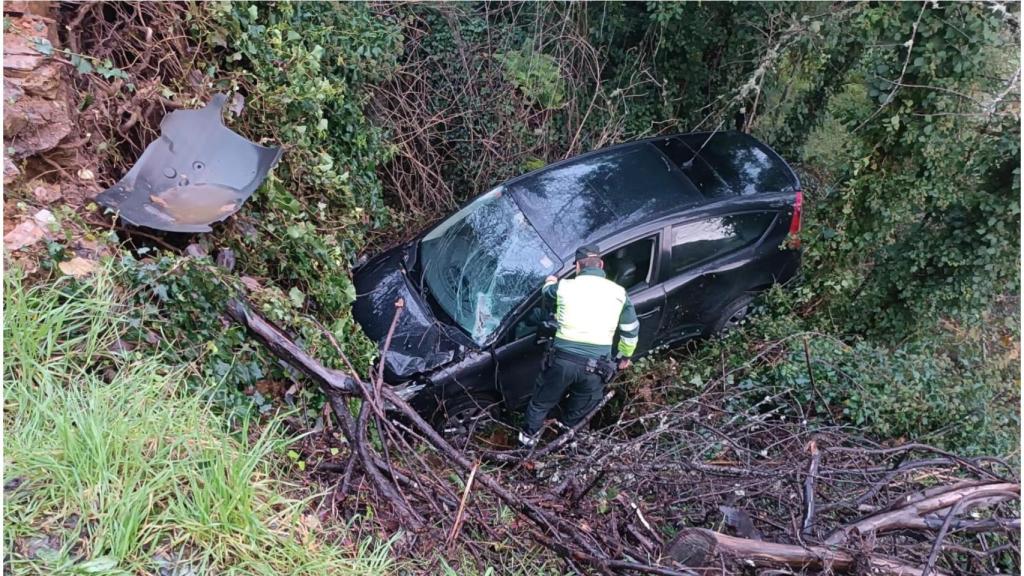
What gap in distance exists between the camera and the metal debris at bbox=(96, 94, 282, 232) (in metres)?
3.13

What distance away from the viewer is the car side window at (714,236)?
172 inches

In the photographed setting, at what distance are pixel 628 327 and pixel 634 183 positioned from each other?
45.7 inches

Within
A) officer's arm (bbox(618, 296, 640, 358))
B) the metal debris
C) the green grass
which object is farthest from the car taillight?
the green grass

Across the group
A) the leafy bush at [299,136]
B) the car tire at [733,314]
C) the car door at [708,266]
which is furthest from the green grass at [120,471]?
the car tire at [733,314]

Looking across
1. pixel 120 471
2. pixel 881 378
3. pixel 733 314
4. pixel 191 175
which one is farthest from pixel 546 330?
pixel 120 471

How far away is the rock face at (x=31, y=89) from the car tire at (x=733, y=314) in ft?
14.4

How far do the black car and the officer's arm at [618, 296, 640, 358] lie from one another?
0.35 m

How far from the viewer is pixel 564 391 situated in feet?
13.3

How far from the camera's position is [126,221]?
2992 mm

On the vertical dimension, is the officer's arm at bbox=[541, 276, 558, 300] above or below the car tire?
above

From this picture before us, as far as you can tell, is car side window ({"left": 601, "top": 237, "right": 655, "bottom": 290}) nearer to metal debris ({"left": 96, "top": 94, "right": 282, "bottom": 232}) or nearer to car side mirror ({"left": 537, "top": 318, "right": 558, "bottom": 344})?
car side mirror ({"left": 537, "top": 318, "right": 558, "bottom": 344})

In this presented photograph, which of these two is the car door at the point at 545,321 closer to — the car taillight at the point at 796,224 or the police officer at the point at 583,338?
the police officer at the point at 583,338

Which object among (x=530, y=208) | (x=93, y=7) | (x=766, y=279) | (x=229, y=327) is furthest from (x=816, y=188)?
(x=93, y=7)

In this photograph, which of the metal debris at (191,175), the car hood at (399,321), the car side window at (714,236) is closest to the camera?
the metal debris at (191,175)
